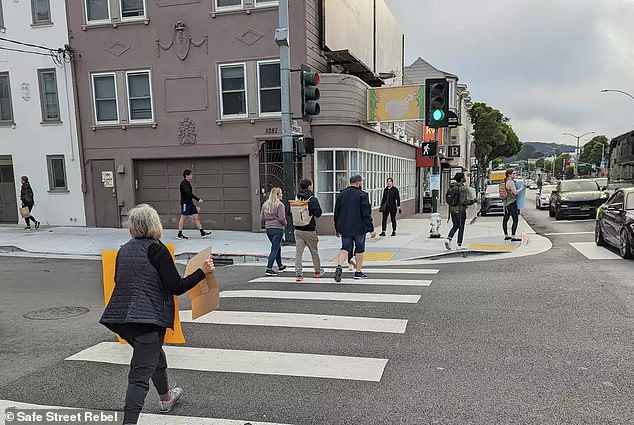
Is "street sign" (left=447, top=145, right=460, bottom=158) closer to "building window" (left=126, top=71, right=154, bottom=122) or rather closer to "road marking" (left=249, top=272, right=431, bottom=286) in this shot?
"building window" (left=126, top=71, right=154, bottom=122)

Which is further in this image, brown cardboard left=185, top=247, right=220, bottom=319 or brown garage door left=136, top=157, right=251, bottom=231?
brown garage door left=136, top=157, right=251, bottom=231

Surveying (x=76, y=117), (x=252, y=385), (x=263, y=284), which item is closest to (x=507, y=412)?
(x=252, y=385)

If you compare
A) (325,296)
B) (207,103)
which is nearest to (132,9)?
(207,103)

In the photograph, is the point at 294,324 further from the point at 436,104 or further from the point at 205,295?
the point at 436,104

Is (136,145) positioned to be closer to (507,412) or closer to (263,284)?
(263,284)

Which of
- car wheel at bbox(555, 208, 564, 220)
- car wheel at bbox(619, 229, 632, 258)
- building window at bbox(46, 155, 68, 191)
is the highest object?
building window at bbox(46, 155, 68, 191)

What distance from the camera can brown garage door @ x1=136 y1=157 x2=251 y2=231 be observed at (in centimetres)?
1509

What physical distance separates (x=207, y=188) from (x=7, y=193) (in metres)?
8.58

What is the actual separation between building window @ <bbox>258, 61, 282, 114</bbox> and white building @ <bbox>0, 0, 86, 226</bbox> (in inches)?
276

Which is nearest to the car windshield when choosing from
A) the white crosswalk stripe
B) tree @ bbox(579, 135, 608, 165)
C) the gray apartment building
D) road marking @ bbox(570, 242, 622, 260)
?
road marking @ bbox(570, 242, 622, 260)

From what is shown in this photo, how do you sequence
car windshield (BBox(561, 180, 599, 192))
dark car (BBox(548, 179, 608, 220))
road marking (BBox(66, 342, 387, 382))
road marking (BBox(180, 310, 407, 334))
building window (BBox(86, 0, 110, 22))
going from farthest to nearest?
car windshield (BBox(561, 180, 599, 192)) < dark car (BBox(548, 179, 608, 220)) < building window (BBox(86, 0, 110, 22)) < road marking (BBox(180, 310, 407, 334)) < road marking (BBox(66, 342, 387, 382))

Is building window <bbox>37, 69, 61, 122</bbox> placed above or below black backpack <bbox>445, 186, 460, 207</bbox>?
above

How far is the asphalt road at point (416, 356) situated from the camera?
359cm

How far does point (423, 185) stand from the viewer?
89.9ft
